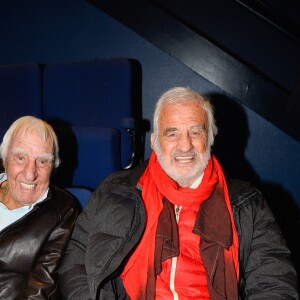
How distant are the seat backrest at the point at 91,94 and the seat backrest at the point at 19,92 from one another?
0.20ft

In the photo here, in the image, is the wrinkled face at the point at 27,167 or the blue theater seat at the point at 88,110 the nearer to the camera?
the wrinkled face at the point at 27,167

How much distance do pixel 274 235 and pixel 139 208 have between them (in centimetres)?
45

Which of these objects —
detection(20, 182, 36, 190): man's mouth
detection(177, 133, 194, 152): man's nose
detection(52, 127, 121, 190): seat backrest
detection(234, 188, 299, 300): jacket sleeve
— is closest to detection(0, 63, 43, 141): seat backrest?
detection(52, 127, 121, 190): seat backrest

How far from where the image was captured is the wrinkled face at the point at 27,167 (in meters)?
1.34

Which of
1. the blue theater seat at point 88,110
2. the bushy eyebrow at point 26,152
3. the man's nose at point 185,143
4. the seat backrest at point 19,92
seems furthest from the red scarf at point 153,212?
the seat backrest at point 19,92

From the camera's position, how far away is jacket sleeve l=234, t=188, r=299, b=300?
3.61ft

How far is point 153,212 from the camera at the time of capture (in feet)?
4.04

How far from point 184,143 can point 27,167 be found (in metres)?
0.58

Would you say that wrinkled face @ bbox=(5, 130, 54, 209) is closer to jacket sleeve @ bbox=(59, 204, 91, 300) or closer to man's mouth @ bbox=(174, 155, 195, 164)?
jacket sleeve @ bbox=(59, 204, 91, 300)

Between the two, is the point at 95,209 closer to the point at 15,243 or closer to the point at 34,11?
the point at 15,243

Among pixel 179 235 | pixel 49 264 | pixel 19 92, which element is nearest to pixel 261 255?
pixel 179 235

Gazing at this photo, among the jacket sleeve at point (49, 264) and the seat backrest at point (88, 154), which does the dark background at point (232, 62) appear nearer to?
the seat backrest at point (88, 154)

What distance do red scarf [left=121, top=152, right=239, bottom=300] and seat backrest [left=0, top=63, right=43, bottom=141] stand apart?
5.17 feet

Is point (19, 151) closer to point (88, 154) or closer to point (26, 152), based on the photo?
point (26, 152)
